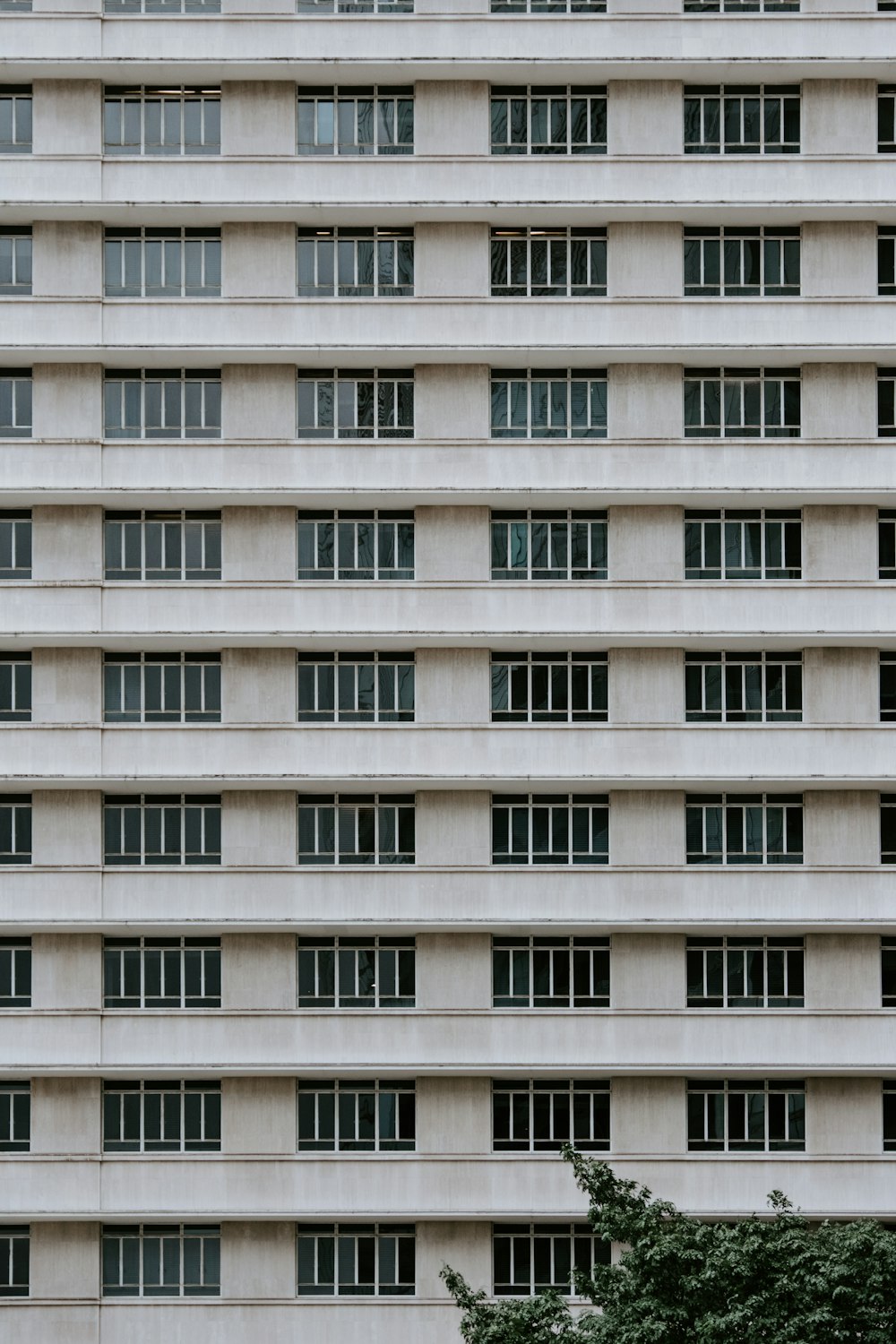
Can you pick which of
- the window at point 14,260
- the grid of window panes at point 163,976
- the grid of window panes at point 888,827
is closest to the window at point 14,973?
the grid of window panes at point 163,976

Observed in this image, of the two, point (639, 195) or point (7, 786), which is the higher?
point (639, 195)

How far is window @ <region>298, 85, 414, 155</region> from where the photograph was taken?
29.7 meters

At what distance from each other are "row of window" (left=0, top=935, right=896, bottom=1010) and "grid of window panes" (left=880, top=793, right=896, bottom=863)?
1544mm

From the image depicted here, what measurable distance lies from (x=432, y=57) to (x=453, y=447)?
7112 mm

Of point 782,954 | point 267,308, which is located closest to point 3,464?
point 267,308

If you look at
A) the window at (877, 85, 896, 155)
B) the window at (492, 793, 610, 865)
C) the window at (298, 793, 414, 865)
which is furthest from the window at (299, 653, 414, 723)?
the window at (877, 85, 896, 155)

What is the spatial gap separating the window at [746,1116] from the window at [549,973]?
98.6 inches

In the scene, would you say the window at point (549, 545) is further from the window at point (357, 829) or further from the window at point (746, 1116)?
the window at point (746, 1116)

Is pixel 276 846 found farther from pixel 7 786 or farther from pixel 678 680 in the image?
pixel 678 680

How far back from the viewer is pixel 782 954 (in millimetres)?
29219

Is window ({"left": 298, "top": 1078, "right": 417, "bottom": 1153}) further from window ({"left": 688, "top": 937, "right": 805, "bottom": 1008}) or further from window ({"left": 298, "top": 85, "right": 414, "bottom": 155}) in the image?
window ({"left": 298, "top": 85, "right": 414, "bottom": 155})

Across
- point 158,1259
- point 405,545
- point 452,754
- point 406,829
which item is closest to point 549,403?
point 405,545

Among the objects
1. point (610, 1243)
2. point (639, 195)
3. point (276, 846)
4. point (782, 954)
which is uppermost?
point (639, 195)

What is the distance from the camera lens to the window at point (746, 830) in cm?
2934
